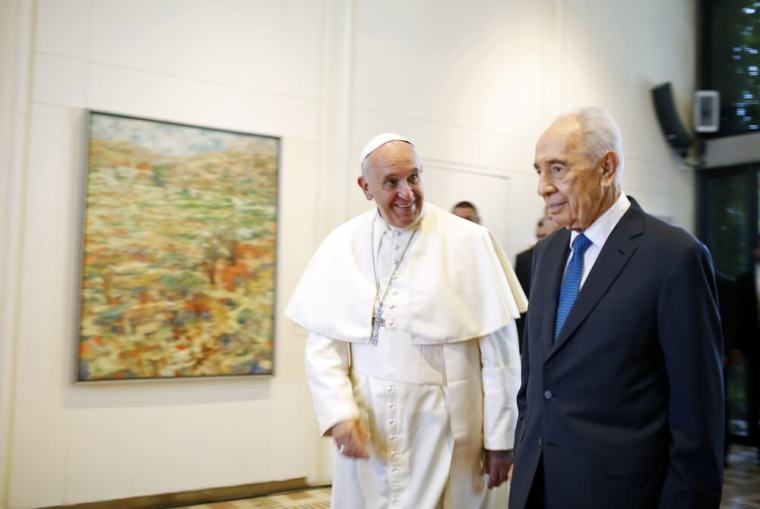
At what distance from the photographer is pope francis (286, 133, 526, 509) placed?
2.24 metres

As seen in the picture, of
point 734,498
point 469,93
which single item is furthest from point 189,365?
point 734,498

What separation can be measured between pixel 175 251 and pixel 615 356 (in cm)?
317

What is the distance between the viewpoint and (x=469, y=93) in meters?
5.57

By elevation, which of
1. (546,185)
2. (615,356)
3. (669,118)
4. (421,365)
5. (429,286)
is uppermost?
(669,118)

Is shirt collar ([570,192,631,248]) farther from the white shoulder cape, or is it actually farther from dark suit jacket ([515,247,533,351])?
dark suit jacket ([515,247,533,351])

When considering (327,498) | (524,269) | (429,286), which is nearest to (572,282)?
(429,286)

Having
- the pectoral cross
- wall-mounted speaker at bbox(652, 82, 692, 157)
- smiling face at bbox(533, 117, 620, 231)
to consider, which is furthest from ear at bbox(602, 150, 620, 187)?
wall-mounted speaker at bbox(652, 82, 692, 157)

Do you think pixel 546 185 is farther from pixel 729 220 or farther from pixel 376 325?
pixel 729 220

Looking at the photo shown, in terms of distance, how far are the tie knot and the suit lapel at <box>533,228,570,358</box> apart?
8 centimetres

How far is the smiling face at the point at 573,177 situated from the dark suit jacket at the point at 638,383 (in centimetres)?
8

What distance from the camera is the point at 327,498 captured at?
14.3 ft

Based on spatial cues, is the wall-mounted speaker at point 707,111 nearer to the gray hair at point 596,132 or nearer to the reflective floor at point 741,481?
the reflective floor at point 741,481

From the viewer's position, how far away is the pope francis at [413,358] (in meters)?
2.24

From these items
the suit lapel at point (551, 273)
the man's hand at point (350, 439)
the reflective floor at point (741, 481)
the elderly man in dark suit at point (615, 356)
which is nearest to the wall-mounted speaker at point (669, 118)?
the reflective floor at point (741, 481)
